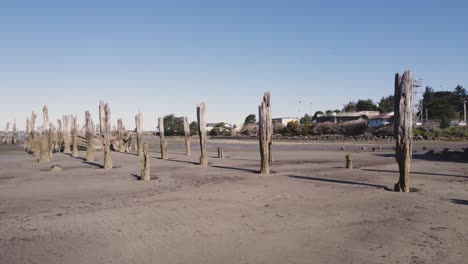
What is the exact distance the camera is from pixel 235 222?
26.4ft

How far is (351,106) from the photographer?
3765 inches

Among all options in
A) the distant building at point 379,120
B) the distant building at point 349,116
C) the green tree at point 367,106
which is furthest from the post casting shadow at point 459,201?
the green tree at point 367,106

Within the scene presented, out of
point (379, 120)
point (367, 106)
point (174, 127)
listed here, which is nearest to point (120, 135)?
point (379, 120)

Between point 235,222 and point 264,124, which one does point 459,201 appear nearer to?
point 235,222

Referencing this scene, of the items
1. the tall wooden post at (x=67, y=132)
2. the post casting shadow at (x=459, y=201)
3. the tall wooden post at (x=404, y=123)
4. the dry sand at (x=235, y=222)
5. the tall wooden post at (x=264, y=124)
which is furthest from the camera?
the tall wooden post at (x=67, y=132)

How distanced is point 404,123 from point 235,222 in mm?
6937

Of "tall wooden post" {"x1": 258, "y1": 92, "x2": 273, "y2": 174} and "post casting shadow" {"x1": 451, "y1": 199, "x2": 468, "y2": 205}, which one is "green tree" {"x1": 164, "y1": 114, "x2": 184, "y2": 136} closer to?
"tall wooden post" {"x1": 258, "y1": 92, "x2": 273, "y2": 174}

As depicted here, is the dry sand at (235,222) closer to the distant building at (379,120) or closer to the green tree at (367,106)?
the distant building at (379,120)

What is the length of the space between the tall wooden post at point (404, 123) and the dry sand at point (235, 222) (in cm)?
72

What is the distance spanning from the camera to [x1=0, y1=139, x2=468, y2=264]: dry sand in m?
6.09

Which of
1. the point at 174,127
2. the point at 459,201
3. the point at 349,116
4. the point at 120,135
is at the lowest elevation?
the point at 459,201

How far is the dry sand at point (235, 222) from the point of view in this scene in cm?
609

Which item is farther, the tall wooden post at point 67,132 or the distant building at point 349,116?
the distant building at point 349,116

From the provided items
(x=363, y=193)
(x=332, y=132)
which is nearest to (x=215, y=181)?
(x=363, y=193)
